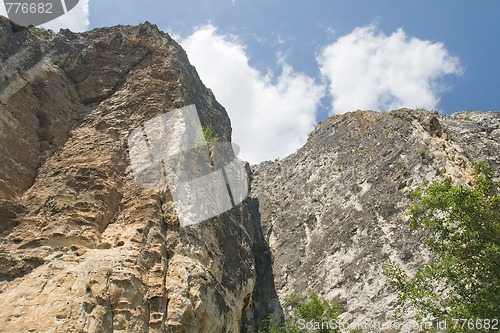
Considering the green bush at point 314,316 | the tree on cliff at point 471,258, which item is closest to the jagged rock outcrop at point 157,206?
the green bush at point 314,316

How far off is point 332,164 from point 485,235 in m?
14.9

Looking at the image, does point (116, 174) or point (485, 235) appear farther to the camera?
point (116, 174)

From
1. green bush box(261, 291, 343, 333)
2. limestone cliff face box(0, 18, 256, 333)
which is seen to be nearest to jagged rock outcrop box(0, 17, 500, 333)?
limestone cliff face box(0, 18, 256, 333)

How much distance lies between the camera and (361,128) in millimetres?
28203

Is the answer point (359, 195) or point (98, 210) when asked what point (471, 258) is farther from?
point (359, 195)

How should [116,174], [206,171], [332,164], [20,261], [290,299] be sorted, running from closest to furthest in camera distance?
[20,261]
[116,174]
[206,171]
[290,299]
[332,164]

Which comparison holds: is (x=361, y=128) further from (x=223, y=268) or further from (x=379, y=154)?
(x=223, y=268)

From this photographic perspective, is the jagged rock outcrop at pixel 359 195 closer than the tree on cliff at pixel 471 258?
No

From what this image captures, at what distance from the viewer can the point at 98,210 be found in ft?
46.0

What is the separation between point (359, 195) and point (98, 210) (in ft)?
43.2

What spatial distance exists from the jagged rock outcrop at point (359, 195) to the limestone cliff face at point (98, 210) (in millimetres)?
3199

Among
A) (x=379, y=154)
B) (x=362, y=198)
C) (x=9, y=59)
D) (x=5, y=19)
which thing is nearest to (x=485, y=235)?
(x=362, y=198)

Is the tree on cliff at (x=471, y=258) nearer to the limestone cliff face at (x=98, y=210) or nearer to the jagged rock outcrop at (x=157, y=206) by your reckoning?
the jagged rock outcrop at (x=157, y=206)

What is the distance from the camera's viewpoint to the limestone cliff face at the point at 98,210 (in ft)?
37.0
